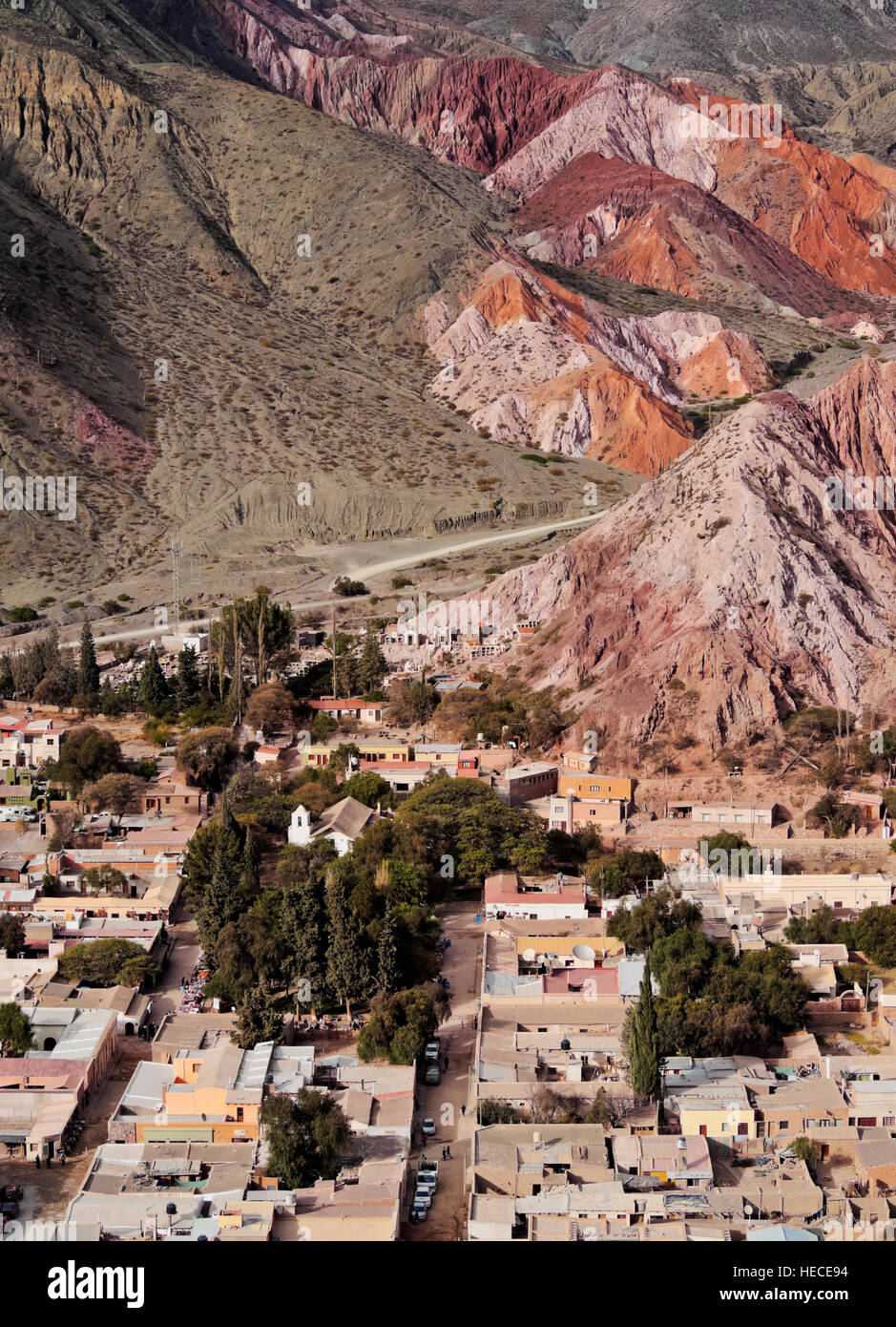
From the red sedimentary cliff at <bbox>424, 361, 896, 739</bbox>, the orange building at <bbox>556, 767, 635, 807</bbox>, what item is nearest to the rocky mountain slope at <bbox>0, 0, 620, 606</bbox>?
the red sedimentary cliff at <bbox>424, 361, 896, 739</bbox>

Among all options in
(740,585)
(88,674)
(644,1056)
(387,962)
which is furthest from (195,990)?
(88,674)

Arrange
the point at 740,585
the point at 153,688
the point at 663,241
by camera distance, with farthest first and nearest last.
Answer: the point at 663,241 < the point at 153,688 < the point at 740,585

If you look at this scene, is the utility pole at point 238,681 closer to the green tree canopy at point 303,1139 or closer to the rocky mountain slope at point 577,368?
the green tree canopy at point 303,1139

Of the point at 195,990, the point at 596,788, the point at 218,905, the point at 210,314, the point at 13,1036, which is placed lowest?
the point at 13,1036

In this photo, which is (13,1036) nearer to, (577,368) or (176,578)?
(176,578)

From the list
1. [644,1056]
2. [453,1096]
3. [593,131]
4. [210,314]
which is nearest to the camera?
[644,1056]

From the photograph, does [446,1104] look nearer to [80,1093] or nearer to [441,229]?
[80,1093]

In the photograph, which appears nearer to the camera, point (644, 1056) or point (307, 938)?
point (644, 1056)

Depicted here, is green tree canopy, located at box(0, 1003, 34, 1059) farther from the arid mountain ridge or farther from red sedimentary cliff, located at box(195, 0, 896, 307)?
red sedimentary cliff, located at box(195, 0, 896, 307)
